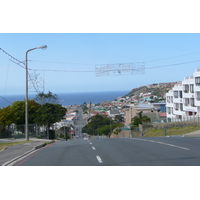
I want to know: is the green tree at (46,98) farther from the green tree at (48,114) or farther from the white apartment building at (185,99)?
the white apartment building at (185,99)

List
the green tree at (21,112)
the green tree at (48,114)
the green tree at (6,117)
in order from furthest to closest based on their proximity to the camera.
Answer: the green tree at (21,112) < the green tree at (48,114) < the green tree at (6,117)

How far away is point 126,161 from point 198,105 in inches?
1778

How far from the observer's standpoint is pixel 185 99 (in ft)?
195

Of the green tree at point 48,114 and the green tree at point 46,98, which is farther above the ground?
the green tree at point 46,98

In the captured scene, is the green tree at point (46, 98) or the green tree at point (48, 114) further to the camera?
the green tree at point (46, 98)

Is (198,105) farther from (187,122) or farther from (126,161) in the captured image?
(126,161)

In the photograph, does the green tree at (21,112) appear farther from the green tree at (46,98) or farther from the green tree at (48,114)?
the green tree at (46,98)

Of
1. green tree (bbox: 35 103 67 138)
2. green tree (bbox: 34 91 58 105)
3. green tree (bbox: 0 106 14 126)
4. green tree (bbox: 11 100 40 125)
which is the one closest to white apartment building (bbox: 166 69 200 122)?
green tree (bbox: 35 103 67 138)

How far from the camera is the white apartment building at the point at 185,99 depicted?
54.7m

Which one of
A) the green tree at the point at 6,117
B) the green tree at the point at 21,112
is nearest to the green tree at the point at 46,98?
the green tree at the point at 21,112

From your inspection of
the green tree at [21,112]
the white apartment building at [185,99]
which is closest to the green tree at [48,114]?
the green tree at [21,112]

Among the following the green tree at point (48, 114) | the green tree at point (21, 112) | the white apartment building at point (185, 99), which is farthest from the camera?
the white apartment building at point (185, 99)

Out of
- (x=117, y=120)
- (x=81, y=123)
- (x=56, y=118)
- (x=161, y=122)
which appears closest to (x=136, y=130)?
(x=161, y=122)

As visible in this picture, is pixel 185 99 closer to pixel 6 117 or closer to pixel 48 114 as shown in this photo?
pixel 48 114
